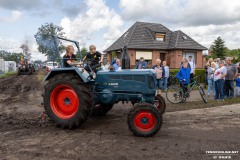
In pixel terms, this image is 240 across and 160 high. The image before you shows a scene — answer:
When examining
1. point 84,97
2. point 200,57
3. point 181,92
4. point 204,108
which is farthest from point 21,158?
point 200,57

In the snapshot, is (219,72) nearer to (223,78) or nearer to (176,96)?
(223,78)

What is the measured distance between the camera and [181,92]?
9.03m

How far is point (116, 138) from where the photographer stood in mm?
4836

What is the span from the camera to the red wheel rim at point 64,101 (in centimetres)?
555

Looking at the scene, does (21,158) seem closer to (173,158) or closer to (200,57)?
(173,158)

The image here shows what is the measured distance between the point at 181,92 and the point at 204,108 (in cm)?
146

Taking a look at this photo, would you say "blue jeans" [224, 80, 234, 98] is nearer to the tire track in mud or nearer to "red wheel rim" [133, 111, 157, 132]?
"red wheel rim" [133, 111, 157, 132]

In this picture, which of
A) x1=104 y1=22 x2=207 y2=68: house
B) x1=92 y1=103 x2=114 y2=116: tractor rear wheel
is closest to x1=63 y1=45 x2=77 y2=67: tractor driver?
x1=92 y1=103 x2=114 y2=116: tractor rear wheel

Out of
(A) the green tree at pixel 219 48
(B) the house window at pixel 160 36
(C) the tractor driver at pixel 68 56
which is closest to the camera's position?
(C) the tractor driver at pixel 68 56

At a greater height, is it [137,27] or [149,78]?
[137,27]

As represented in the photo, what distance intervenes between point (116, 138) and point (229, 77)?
6.71 m

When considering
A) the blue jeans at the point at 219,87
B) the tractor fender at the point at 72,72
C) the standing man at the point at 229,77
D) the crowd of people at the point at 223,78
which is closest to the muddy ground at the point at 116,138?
the tractor fender at the point at 72,72

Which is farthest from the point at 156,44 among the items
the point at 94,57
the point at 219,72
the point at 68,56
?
the point at 68,56

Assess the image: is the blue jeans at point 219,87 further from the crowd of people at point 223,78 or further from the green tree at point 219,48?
the green tree at point 219,48
